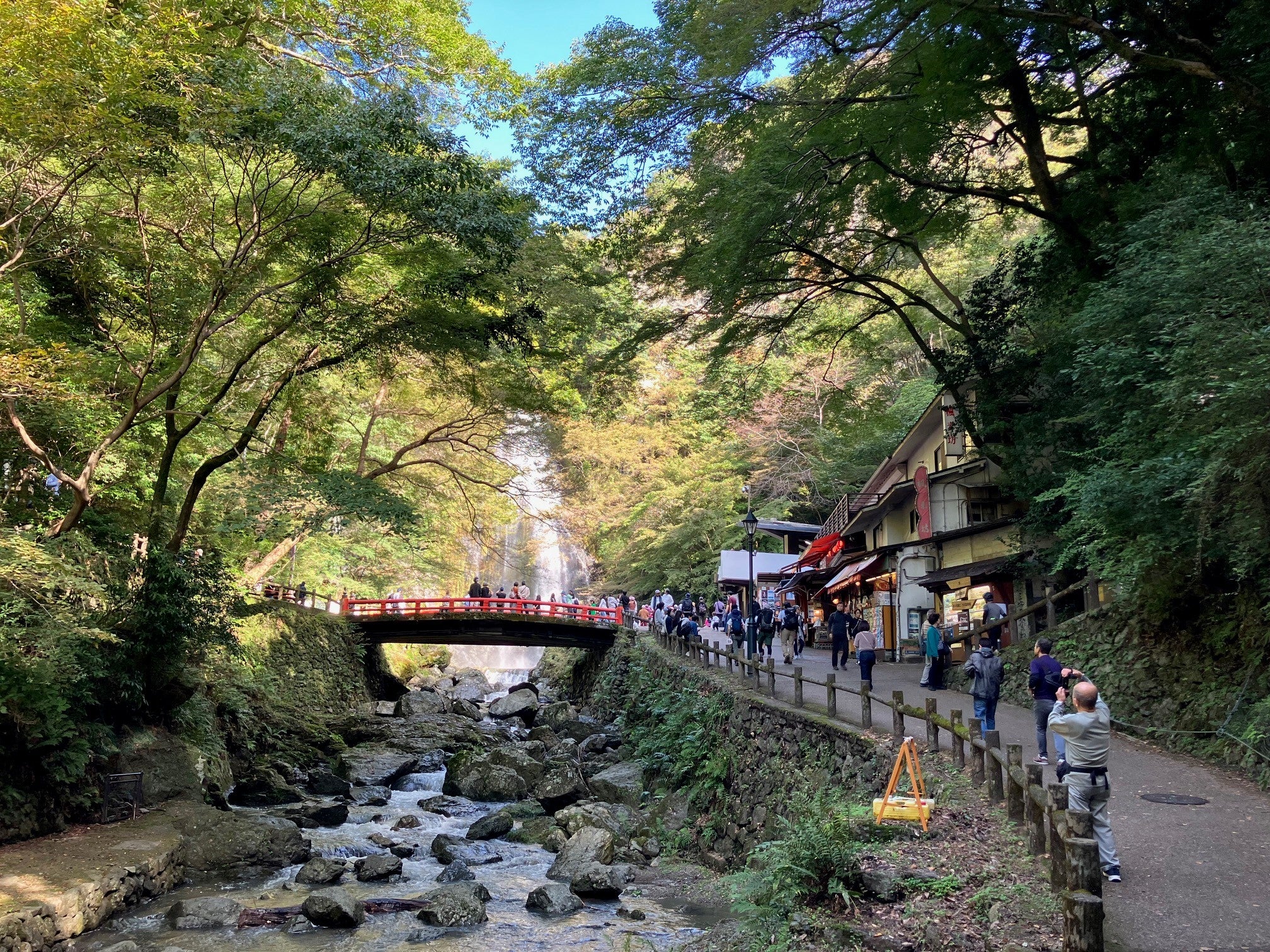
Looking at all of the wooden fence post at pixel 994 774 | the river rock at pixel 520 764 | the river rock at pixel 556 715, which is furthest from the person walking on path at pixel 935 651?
the river rock at pixel 556 715

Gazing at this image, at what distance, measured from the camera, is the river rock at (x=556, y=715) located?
27422 mm

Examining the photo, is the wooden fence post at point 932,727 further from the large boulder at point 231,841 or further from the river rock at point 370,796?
the river rock at point 370,796

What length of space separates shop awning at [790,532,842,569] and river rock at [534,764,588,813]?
682 inches

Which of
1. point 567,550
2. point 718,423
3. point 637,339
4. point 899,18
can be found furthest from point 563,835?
point 567,550

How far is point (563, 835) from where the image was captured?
14.4 metres

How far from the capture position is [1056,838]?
576 cm

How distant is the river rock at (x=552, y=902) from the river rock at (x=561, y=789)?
5393 mm

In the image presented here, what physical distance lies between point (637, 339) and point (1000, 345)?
25.1 ft

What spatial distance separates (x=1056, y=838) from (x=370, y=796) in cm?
1569

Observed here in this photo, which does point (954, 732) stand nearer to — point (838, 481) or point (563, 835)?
point (563, 835)

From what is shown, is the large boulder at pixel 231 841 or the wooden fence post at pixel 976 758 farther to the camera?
the large boulder at pixel 231 841

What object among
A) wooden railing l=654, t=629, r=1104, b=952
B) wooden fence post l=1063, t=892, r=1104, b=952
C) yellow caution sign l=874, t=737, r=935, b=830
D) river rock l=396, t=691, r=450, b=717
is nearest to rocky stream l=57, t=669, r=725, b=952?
yellow caution sign l=874, t=737, r=935, b=830

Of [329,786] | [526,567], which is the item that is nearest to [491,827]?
[329,786]

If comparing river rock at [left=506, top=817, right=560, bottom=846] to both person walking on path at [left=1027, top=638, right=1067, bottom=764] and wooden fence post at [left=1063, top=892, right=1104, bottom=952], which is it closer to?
person walking on path at [left=1027, top=638, right=1067, bottom=764]
